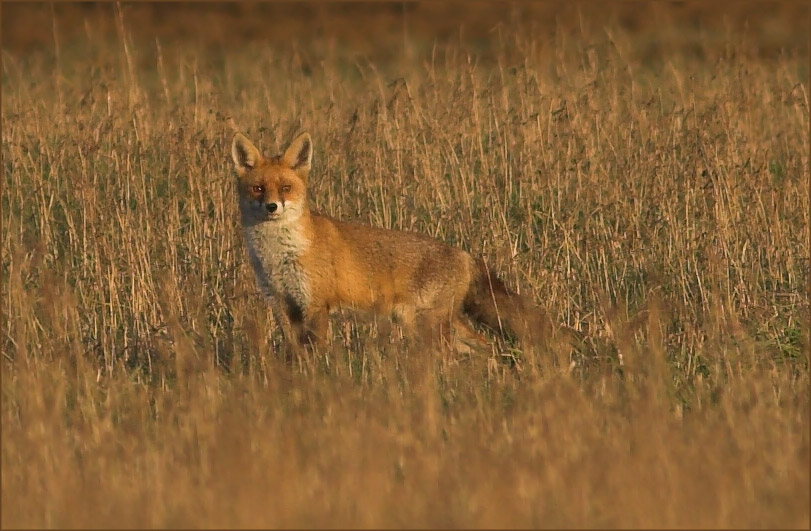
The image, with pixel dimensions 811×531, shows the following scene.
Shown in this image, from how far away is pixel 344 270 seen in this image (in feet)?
23.6

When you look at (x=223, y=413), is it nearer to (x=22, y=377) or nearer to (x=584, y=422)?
(x=22, y=377)

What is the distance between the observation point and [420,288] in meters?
7.33

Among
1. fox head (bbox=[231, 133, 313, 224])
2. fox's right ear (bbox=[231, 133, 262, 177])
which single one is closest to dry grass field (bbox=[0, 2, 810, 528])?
fox head (bbox=[231, 133, 313, 224])

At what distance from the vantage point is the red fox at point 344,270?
7.10 meters

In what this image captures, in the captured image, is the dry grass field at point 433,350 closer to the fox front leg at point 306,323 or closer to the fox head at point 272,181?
the fox front leg at point 306,323

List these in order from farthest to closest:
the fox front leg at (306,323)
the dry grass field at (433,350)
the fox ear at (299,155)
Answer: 1. the fox ear at (299,155)
2. the fox front leg at (306,323)
3. the dry grass field at (433,350)

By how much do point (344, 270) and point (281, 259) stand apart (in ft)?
1.22

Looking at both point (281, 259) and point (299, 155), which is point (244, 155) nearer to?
point (299, 155)

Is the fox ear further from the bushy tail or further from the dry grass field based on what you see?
the bushy tail

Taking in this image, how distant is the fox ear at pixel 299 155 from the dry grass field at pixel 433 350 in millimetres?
920

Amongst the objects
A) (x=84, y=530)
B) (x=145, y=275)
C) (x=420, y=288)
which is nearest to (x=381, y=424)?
(x=84, y=530)

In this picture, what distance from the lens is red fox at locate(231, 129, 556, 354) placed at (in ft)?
23.3

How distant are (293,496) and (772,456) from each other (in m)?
1.81

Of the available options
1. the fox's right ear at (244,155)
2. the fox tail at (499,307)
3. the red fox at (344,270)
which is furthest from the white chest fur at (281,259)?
the fox tail at (499,307)
